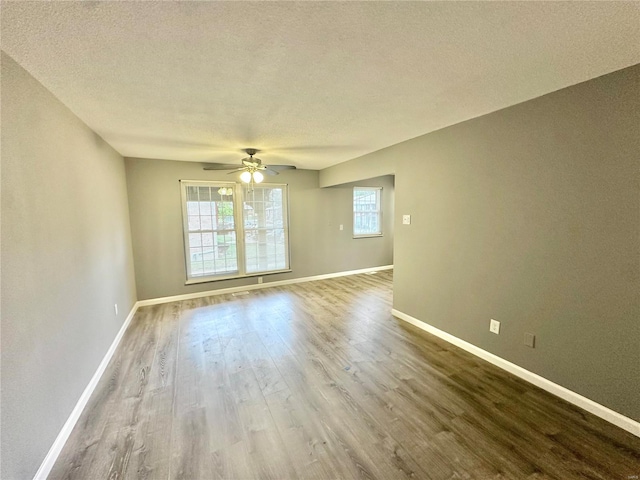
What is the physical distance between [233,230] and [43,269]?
3.46 m

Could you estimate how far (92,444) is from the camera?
1.76m

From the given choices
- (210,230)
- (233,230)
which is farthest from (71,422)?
(233,230)

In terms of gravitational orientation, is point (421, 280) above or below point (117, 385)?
above

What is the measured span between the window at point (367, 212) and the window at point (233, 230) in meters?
1.84

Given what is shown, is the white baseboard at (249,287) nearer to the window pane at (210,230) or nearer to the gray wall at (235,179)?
the gray wall at (235,179)

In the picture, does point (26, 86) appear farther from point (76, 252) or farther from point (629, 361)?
point (629, 361)

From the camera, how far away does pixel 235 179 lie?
16.4 ft

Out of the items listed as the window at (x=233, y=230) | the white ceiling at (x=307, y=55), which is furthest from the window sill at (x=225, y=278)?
the white ceiling at (x=307, y=55)

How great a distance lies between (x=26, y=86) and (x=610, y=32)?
3.28 metres

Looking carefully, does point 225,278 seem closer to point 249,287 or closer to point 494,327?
point 249,287

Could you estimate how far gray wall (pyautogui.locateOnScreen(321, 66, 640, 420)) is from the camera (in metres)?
1.80

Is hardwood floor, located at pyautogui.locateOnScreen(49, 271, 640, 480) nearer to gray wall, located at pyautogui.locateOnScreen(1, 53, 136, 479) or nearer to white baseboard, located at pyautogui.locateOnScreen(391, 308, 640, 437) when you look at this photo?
white baseboard, located at pyautogui.locateOnScreen(391, 308, 640, 437)

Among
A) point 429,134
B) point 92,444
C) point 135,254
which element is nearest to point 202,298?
point 135,254

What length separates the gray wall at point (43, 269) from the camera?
54.7 inches
